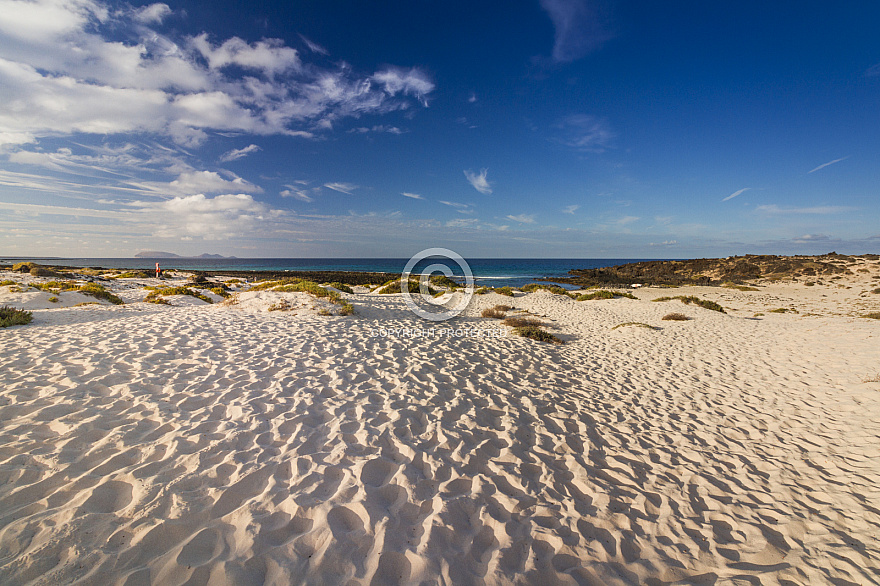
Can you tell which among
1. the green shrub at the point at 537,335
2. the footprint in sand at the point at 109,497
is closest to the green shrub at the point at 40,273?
the footprint in sand at the point at 109,497

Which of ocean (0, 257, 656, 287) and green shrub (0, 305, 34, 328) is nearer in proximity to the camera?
green shrub (0, 305, 34, 328)

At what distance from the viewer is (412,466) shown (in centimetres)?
373

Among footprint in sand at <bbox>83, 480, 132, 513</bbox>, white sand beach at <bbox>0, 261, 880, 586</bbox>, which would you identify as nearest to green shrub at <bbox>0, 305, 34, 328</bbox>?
white sand beach at <bbox>0, 261, 880, 586</bbox>

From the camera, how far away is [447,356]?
26.2 feet

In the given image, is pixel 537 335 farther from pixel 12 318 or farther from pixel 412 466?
pixel 12 318

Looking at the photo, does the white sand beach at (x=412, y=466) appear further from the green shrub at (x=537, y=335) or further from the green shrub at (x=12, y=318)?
the green shrub at (x=537, y=335)

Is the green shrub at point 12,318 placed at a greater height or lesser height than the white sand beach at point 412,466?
greater

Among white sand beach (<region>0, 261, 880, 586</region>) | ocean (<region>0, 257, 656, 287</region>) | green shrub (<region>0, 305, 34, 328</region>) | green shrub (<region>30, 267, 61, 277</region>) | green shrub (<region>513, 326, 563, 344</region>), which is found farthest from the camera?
ocean (<region>0, 257, 656, 287</region>)

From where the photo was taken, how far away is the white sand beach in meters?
2.57

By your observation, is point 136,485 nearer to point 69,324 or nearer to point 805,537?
point 805,537

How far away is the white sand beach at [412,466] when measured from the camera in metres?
2.57

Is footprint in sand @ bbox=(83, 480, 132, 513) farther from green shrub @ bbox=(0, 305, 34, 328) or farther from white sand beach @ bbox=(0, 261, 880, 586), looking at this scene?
green shrub @ bbox=(0, 305, 34, 328)

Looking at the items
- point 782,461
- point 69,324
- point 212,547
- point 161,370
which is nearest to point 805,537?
point 782,461

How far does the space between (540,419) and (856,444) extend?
14.8ft
